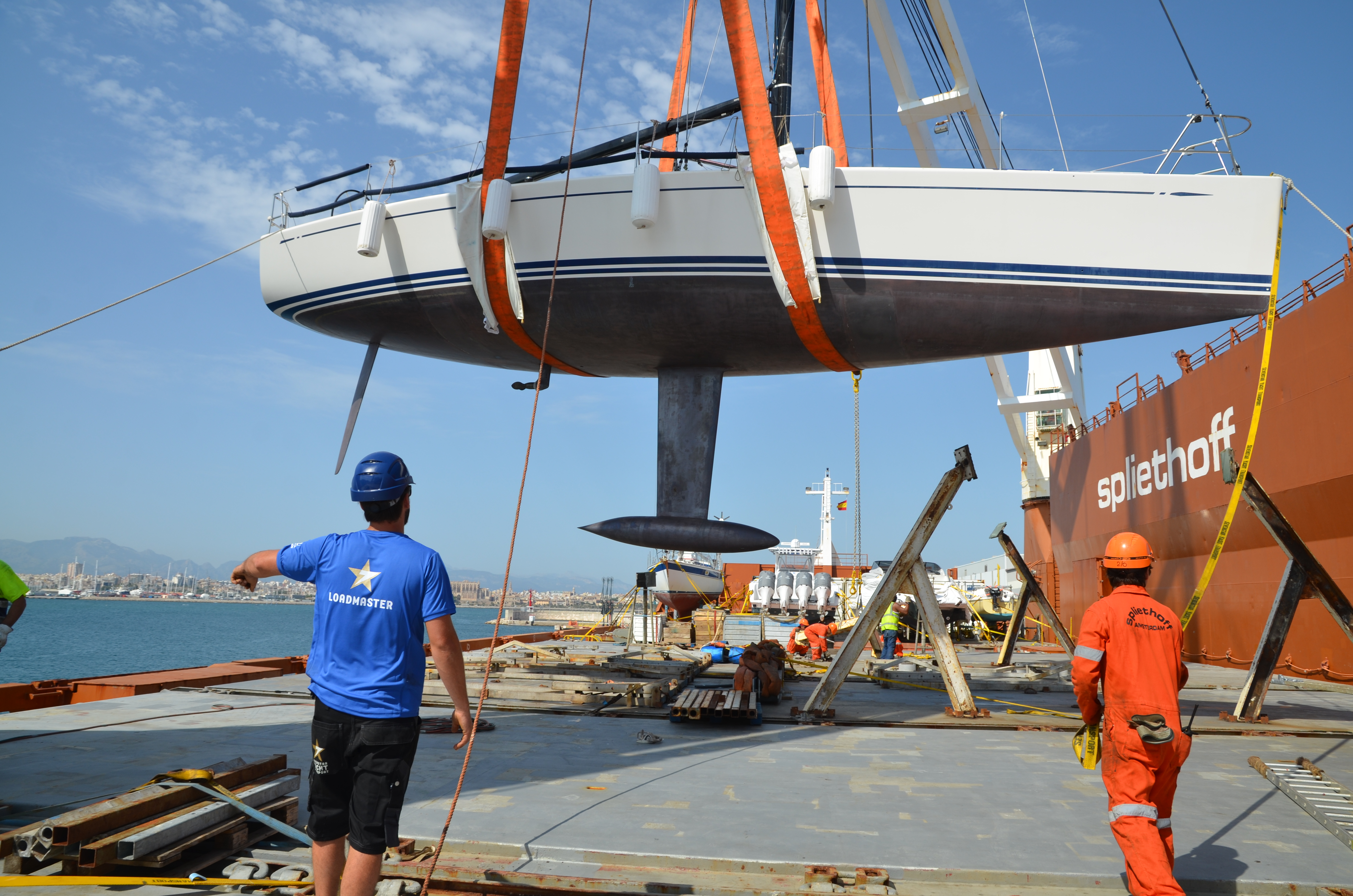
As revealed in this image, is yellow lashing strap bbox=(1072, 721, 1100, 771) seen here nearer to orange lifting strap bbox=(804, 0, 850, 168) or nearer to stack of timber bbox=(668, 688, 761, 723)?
stack of timber bbox=(668, 688, 761, 723)

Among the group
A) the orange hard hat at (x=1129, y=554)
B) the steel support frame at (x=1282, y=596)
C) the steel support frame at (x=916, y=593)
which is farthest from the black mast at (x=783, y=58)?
the orange hard hat at (x=1129, y=554)

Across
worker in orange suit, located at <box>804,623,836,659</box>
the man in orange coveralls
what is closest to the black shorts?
the man in orange coveralls

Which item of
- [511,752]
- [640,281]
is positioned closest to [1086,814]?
[511,752]

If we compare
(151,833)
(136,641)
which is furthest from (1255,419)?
(136,641)

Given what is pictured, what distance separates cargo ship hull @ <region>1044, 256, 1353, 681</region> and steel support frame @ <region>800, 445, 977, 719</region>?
4.91 m

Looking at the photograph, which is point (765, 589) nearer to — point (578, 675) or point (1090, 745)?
point (578, 675)

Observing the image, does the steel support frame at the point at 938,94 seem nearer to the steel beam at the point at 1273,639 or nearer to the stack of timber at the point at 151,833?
the steel beam at the point at 1273,639

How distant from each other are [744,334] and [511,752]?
4.25 meters

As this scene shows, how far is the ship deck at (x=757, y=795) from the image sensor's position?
9.90ft

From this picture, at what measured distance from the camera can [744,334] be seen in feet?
24.5

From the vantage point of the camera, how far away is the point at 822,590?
108ft

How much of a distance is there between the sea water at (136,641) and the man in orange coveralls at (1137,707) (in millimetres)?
2411

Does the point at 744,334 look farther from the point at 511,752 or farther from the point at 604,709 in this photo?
the point at 511,752

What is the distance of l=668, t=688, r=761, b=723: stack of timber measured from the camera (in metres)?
6.44
